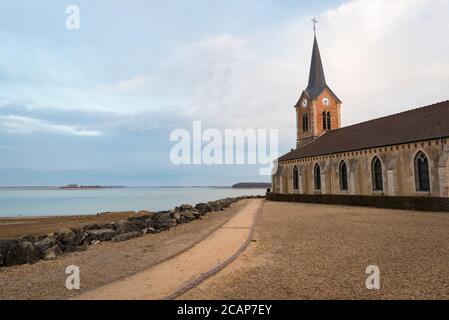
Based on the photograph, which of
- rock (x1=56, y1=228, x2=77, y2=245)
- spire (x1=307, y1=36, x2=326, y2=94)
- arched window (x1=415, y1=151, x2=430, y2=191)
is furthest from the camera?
spire (x1=307, y1=36, x2=326, y2=94)

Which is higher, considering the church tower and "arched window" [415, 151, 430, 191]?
the church tower

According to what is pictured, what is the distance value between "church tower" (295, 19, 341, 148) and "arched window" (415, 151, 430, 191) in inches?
865

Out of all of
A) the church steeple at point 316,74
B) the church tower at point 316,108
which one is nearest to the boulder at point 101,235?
the church tower at point 316,108

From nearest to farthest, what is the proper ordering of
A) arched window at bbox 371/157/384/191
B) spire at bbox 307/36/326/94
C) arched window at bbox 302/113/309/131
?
1. arched window at bbox 371/157/384/191
2. arched window at bbox 302/113/309/131
3. spire at bbox 307/36/326/94

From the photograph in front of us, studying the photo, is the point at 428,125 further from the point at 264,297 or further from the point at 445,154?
the point at 264,297

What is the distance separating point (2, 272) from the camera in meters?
8.33

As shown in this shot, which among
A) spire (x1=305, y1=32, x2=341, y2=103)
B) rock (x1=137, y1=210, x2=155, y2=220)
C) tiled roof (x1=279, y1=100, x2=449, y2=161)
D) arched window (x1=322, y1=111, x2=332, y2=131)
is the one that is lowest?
rock (x1=137, y1=210, x2=155, y2=220)

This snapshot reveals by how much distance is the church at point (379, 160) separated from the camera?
72.4 feet

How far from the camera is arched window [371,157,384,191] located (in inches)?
1043

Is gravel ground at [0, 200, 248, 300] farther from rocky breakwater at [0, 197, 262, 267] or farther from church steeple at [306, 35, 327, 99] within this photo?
church steeple at [306, 35, 327, 99]

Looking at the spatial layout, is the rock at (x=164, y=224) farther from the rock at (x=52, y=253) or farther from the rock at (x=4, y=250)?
the rock at (x=4, y=250)

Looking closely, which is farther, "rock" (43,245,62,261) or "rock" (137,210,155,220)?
"rock" (137,210,155,220)

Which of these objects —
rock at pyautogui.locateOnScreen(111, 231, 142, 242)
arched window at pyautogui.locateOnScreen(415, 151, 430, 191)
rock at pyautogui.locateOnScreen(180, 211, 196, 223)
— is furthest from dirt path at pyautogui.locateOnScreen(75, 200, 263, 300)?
arched window at pyautogui.locateOnScreen(415, 151, 430, 191)
